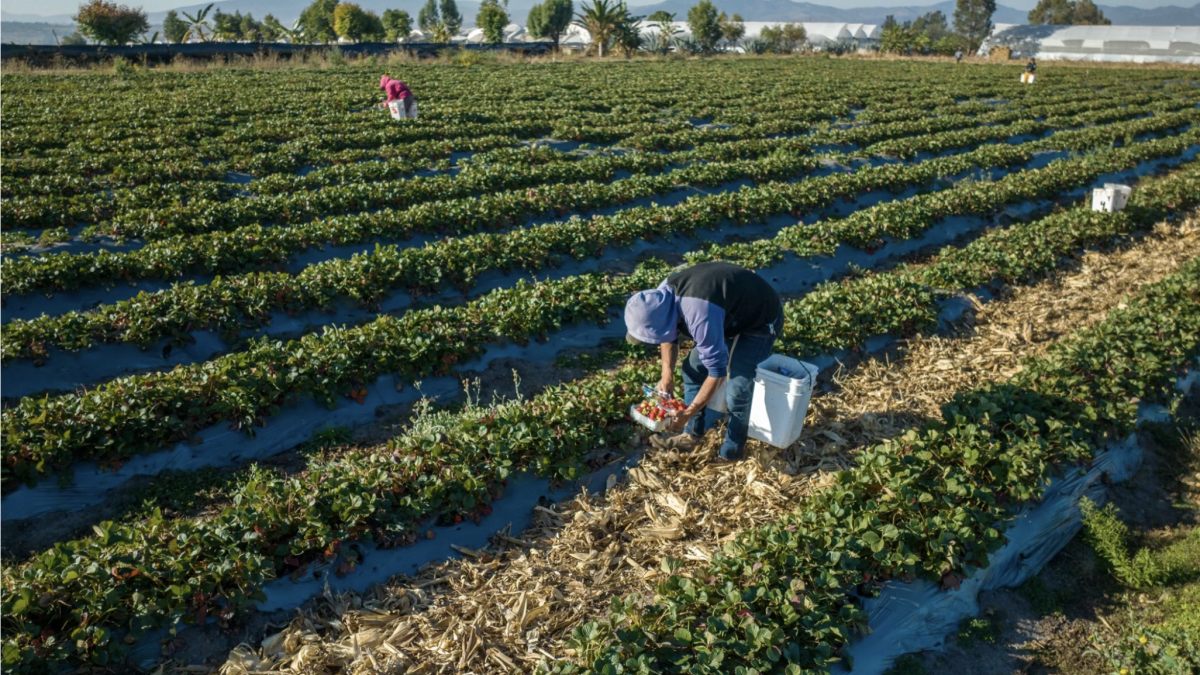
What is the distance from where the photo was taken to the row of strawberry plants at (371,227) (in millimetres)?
8492

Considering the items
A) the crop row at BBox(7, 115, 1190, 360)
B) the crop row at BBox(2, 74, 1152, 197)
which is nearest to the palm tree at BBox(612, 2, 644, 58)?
the crop row at BBox(2, 74, 1152, 197)

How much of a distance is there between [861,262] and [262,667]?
9.48 metres

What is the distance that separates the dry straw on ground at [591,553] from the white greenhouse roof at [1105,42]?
213 ft

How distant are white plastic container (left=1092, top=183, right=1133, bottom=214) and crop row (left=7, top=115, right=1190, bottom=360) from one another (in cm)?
149

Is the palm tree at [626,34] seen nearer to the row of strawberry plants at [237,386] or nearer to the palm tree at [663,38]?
the palm tree at [663,38]

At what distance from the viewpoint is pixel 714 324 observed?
193 inches

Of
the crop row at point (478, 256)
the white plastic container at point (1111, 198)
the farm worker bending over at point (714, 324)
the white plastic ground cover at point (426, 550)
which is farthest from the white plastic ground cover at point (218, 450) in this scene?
the white plastic container at point (1111, 198)

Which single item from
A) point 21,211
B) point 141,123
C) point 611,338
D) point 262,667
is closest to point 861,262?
point 611,338

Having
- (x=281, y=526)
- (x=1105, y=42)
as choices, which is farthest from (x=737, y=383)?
(x=1105, y=42)

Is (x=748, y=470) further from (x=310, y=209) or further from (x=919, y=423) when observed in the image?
(x=310, y=209)

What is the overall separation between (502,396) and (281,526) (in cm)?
283

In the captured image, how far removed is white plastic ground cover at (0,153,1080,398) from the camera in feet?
22.7

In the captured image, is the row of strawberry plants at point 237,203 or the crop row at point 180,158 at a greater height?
the crop row at point 180,158

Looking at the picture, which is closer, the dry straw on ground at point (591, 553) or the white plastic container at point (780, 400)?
the dry straw on ground at point (591, 553)
